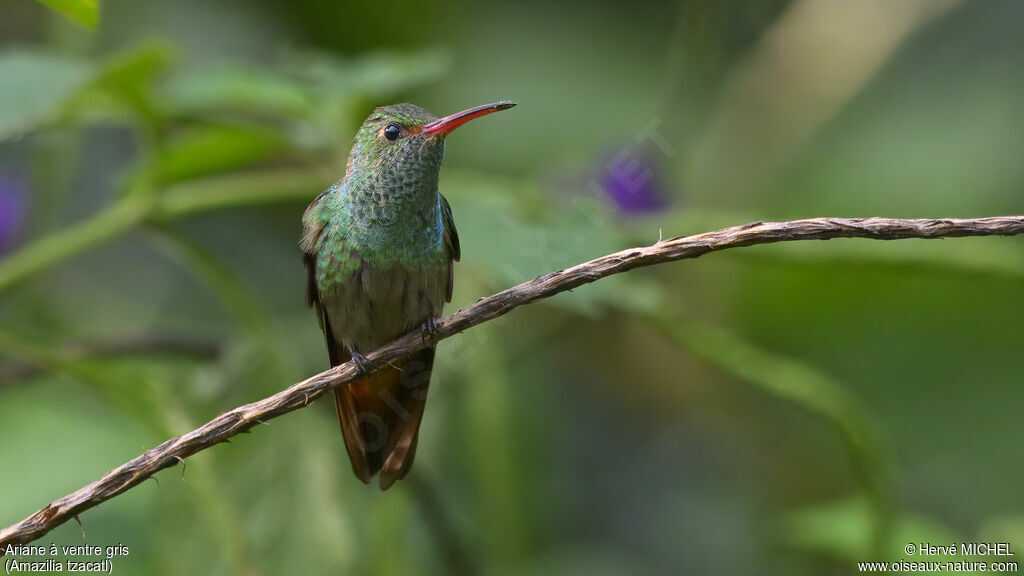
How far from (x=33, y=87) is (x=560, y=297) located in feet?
4.53

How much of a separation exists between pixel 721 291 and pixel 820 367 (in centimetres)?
50

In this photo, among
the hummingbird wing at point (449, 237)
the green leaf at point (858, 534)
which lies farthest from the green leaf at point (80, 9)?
the green leaf at point (858, 534)

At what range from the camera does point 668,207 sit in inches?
145

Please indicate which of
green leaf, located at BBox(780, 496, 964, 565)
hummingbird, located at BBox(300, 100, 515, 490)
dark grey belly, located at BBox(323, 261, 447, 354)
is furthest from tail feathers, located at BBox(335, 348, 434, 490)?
green leaf, located at BBox(780, 496, 964, 565)

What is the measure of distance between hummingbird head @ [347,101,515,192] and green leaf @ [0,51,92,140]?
2.27ft

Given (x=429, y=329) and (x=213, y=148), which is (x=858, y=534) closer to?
(x=429, y=329)

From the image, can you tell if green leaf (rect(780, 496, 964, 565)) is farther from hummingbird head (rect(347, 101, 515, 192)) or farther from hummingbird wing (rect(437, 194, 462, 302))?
hummingbird head (rect(347, 101, 515, 192))

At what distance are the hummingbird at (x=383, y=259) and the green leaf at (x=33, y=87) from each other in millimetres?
690

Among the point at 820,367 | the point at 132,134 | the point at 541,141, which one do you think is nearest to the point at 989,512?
the point at 820,367

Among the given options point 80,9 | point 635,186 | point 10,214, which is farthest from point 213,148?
point 10,214

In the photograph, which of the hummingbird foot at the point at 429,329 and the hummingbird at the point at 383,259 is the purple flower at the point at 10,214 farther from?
the hummingbird foot at the point at 429,329

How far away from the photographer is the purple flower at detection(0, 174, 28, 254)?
151 inches

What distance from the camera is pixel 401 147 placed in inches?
A: 78.6

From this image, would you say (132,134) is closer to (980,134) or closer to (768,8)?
(768,8)
